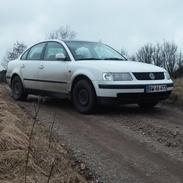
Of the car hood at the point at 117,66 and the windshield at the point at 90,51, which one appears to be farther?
the windshield at the point at 90,51

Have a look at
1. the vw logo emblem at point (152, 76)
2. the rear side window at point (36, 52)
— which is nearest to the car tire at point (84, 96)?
the vw logo emblem at point (152, 76)

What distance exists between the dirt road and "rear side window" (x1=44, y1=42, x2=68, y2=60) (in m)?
1.07

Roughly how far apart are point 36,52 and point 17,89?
112 centimetres

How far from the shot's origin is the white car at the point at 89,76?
367 inches

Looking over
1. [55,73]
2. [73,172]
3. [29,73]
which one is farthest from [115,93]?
[73,172]

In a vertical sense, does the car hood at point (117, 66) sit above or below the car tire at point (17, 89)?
above

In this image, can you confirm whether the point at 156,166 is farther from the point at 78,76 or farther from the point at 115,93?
the point at 78,76

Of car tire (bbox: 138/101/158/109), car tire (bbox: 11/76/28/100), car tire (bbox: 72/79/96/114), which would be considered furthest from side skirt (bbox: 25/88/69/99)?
car tire (bbox: 138/101/158/109)

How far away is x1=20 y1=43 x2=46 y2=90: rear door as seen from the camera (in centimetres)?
1121

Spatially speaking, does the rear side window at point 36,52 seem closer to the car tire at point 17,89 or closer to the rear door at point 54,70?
the rear door at point 54,70

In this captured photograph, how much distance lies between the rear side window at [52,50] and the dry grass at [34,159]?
3.33 meters

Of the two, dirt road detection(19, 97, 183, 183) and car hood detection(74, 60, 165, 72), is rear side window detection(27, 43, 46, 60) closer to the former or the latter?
dirt road detection(19, 97, 183, 183)

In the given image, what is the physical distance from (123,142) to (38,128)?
1.42m

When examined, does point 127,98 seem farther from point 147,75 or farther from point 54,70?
point 54,70
